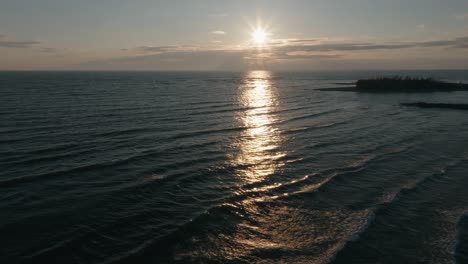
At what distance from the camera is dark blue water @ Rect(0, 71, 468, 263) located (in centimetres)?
1239

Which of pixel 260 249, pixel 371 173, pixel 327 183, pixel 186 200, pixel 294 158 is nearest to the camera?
pixel 260 249

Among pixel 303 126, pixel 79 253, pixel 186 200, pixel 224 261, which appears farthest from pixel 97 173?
pixel 303 126

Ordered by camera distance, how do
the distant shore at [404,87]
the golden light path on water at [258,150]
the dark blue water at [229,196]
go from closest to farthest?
the dark blue water at [229,196]
the golden light path on water at [258,150]
the distant shore at [404,87]

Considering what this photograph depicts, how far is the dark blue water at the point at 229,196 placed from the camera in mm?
12391

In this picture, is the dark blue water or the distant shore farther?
the distant shore

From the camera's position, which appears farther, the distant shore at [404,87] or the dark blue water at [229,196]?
the distant shore at [404,87]

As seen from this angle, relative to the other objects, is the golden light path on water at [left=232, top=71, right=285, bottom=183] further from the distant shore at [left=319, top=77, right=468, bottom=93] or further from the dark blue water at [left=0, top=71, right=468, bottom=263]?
the distant shore at [left=319, top=77, right=468, bottom=93]

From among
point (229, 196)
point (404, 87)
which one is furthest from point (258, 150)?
point (404, 87)

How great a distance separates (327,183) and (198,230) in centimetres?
857

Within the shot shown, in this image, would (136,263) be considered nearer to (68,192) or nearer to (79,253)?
(79,253)

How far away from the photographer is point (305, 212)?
15531 millimetres

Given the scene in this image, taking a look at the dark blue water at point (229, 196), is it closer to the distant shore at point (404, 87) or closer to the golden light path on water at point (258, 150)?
the golden light path on water at point (258, 150)

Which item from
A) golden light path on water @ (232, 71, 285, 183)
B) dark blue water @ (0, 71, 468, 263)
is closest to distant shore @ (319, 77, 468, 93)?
golden light path on water @ (232, 71, 285, 183)

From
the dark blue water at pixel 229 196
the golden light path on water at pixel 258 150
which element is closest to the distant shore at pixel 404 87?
the golden light path on water at pixel 258 150
